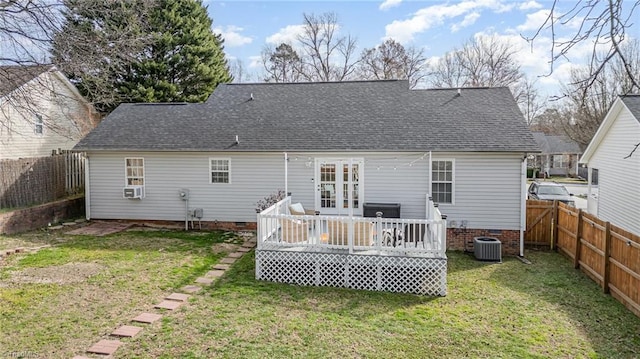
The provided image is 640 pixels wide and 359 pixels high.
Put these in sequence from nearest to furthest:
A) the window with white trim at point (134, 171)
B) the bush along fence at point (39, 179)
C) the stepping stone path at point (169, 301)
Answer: the stepping stone path at point (169, 301), the bush along fence at point (39, 179), the window with white trim at point (134, 171)

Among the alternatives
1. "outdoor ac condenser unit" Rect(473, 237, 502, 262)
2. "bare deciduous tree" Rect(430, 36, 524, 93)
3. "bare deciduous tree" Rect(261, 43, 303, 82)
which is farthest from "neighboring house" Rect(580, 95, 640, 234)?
"bare deciduous tree" Rect(261, 43, 303, 82)

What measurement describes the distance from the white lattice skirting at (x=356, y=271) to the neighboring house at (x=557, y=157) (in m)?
36.6

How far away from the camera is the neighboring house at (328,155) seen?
12.0 metres

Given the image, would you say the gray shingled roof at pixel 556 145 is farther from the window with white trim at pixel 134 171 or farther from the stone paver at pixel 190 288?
the stone paver at pixel 190 288

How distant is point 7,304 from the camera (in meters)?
7.11

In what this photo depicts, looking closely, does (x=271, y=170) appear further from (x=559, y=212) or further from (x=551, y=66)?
(x=551, y=66)

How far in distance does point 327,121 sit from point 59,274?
8851 millimetres

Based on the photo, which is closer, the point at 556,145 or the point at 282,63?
the point at 282,63

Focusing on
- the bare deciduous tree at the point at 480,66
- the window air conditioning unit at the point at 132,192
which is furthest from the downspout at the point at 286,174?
the bare deciduous tree at the point at 480,66

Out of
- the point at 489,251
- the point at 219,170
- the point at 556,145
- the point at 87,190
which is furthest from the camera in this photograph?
the point at 556,145

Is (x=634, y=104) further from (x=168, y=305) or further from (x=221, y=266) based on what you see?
(x=168, y=305)

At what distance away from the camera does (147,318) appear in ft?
21.7

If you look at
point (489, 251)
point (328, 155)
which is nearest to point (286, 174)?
point (328, 155)

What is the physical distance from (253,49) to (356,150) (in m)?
26.8
